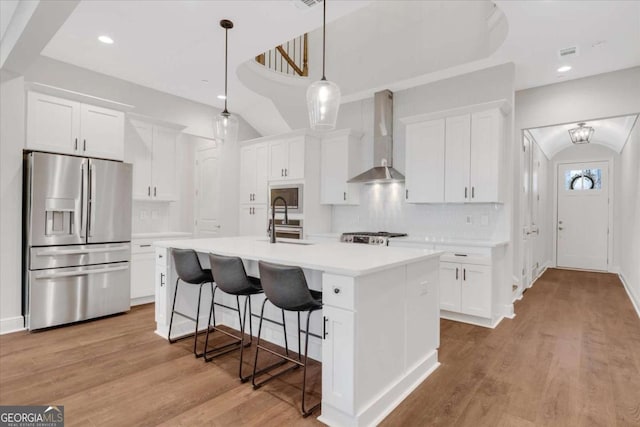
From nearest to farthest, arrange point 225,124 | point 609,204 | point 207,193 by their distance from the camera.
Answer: point 225,124 → point 207,193 → point 609,204

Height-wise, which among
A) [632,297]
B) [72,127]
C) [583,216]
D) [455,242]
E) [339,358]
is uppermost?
[72,127]

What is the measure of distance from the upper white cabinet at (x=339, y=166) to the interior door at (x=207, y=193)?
187 centimetres

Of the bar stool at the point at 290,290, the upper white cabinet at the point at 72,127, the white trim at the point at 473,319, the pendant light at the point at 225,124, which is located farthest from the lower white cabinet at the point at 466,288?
the upper white cabinet at the point at 72,127

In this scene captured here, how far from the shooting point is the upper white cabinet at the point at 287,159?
521 cm

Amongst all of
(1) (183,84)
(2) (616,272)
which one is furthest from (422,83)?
(2) (616,272)

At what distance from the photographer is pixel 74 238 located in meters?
3.66

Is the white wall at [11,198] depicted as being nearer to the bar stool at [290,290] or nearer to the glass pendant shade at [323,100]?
the bar stool at [290,290]

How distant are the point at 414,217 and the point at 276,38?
9.55ft

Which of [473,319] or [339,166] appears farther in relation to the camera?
[339,166]

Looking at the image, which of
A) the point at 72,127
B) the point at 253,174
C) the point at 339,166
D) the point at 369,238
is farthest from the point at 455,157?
the point at 72,127

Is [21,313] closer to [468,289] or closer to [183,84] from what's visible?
[183,84]

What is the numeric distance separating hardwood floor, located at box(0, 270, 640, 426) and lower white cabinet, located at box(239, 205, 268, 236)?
94.5 inches

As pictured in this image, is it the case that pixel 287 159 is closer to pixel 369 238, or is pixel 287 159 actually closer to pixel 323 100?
pixel 369 238

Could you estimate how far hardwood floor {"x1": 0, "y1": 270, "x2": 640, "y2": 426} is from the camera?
2.03m
